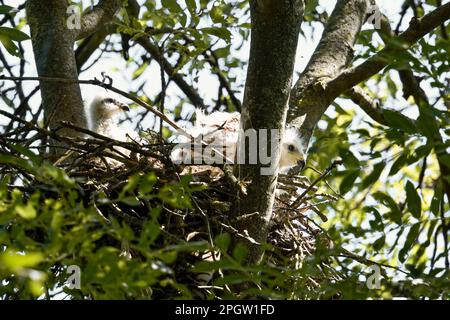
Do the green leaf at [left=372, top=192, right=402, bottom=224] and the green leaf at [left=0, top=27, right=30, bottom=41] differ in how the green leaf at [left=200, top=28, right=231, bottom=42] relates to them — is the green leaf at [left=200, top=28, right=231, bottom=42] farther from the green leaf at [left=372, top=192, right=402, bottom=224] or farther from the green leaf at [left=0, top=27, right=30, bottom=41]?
the green leaf at [left=372, top=192, right=402, bottom=224]

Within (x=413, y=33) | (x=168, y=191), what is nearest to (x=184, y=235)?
(x=168, y=191)

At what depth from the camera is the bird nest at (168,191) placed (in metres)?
4.23

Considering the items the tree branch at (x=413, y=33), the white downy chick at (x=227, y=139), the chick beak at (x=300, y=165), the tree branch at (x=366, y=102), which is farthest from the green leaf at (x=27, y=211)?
the tree branch at (x=366, y=102)

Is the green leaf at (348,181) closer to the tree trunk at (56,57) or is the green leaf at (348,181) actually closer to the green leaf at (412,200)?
the green leaf at (412,200)

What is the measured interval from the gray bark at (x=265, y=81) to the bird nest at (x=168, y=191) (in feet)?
0.31

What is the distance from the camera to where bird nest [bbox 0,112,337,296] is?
167 inches

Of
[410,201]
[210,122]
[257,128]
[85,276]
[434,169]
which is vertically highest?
[434,169]

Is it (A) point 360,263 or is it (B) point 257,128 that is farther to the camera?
(A) point 360,263

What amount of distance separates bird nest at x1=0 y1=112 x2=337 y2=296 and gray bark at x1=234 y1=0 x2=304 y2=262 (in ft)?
0.31

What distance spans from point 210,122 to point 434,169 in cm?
432
